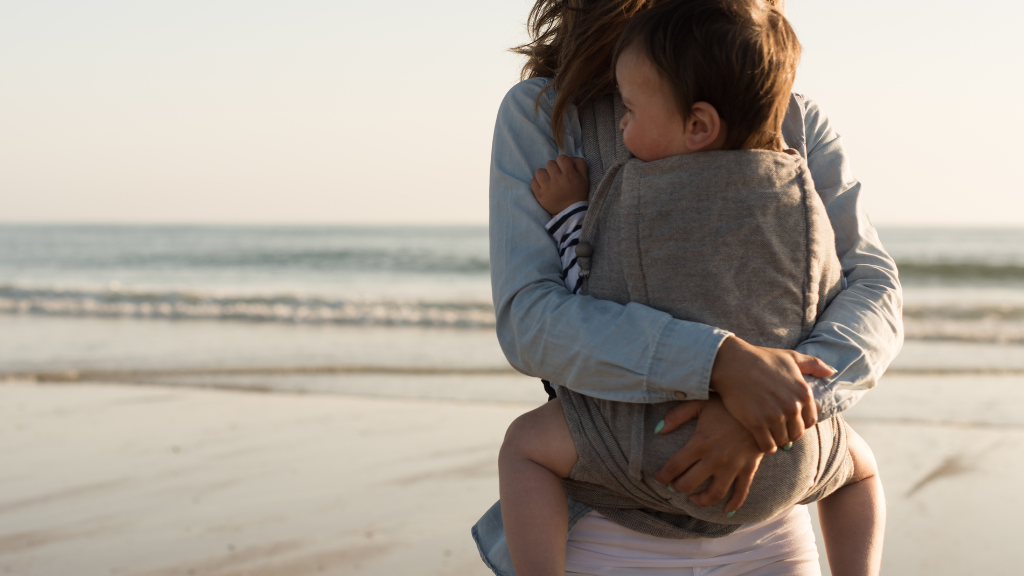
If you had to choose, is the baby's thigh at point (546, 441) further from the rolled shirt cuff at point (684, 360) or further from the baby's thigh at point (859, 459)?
the baby's thigh at point (859, 459)

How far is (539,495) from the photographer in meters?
1.23

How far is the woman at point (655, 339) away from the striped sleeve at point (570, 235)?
0.02 meters

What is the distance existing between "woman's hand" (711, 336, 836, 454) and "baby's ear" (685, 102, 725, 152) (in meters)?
0.32

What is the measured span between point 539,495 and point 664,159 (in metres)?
0.57

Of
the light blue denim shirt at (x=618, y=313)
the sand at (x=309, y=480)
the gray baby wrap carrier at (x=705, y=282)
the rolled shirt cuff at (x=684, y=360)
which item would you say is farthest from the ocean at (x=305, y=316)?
the rolled shirt cuff at (x=684, y=360)

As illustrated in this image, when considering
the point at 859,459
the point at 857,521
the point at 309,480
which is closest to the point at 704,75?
the point at 859,459

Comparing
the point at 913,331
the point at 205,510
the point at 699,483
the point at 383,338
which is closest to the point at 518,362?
the point at 699,483

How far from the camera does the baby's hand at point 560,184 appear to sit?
4.20ft

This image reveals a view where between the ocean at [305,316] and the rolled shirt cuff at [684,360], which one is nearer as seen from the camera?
the rolled shirt cuff at [684,360]

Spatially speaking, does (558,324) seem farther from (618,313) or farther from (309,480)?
(309,480)

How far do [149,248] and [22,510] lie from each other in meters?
26.1

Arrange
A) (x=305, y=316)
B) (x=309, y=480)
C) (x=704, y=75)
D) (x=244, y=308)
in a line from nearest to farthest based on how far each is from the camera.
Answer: (x=704, y=75) < (x=309, y=480) < (x=305, y=316) < (x=244, y=308)

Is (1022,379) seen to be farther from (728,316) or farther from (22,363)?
(22,363)

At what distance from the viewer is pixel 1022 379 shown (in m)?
6.50
